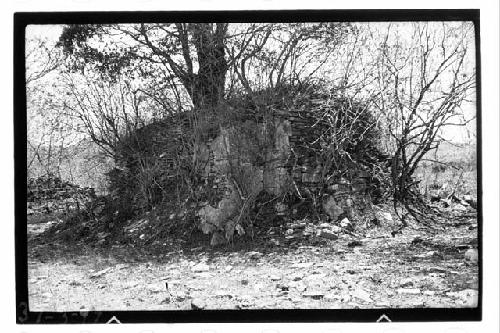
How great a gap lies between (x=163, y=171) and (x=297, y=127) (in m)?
0.90

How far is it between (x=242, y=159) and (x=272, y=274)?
0.75m

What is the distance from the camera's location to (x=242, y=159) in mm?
3123

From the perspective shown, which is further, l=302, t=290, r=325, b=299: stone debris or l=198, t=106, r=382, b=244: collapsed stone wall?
l=198, t=106, r=382, b=244: collapsed stone wall

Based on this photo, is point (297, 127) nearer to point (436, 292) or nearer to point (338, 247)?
point (338, 247)

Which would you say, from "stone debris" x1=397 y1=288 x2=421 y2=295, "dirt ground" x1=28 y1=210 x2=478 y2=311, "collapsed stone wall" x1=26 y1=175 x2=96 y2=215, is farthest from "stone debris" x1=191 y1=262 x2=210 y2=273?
"stone debris" x1=397 y1=288 x2=421 y2=295

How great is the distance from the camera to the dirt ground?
3.03 m

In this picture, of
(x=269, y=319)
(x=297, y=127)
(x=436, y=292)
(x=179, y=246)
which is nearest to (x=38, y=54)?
(x=179, y=246)

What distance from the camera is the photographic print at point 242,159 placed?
3.06 metres

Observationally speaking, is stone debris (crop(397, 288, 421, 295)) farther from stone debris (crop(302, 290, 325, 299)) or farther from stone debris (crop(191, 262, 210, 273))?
stone debris (crop(191, 262, 210, 273))

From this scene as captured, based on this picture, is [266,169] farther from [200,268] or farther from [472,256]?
[472,256]

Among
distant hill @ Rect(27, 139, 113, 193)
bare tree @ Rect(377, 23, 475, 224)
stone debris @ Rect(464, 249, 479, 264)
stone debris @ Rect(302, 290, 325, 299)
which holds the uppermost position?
bare tree @ Rect(377, 23, 475, 224)

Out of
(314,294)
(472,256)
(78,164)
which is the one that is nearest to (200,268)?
(314,294)

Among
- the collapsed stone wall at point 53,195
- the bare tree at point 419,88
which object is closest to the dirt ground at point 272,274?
the collapsed stone wall at point 53,195

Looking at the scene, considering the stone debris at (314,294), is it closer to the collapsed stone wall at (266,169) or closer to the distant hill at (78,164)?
the collapsed stone wall at (266,169)
